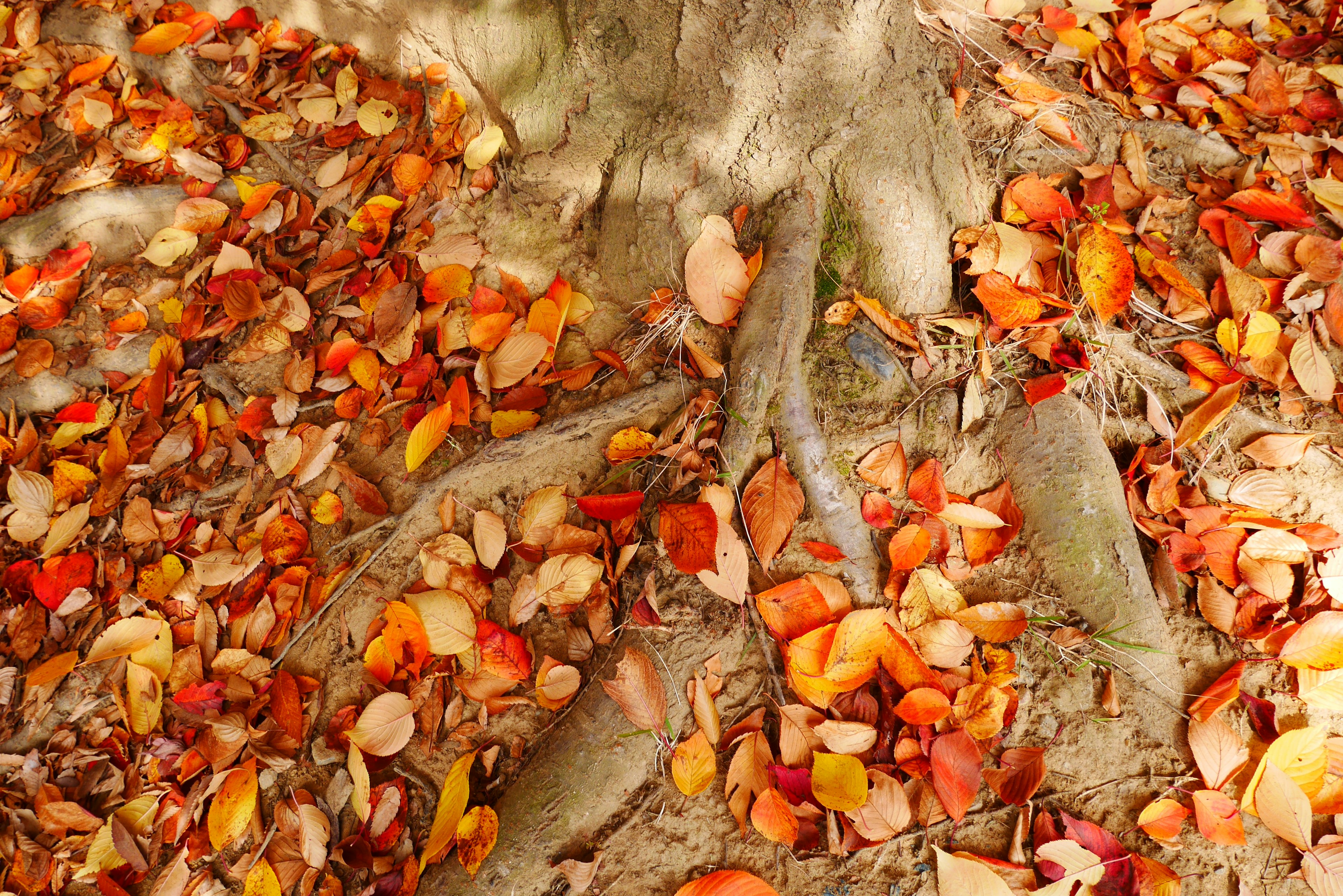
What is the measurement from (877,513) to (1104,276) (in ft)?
2.84

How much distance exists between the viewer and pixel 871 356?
1626 mm

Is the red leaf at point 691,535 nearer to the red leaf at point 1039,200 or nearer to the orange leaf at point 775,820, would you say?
the orange leaf at point 775,820

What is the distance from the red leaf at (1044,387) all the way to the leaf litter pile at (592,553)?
10 millimetres

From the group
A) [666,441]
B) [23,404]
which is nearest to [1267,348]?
[666,441]

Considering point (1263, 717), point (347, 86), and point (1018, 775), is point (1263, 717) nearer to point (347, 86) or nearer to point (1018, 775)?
point (1018, 775)

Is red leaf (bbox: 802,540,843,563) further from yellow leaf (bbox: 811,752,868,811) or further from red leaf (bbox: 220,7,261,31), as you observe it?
red leaf (bbox: 220,7,261,31)

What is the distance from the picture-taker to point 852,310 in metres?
1.65

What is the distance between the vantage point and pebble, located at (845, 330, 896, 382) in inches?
63.8

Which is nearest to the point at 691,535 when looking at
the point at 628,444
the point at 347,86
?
the point at 628,444

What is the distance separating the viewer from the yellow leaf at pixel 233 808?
161 cm

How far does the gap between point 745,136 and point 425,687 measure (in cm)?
159

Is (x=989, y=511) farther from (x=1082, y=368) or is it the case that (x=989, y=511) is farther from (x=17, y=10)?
(x=17, y=10)

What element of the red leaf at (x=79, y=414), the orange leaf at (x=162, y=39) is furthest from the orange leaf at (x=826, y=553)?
the orange leaf at (x=162, y=39)

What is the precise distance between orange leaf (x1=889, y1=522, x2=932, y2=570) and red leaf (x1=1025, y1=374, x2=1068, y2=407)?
44cm
